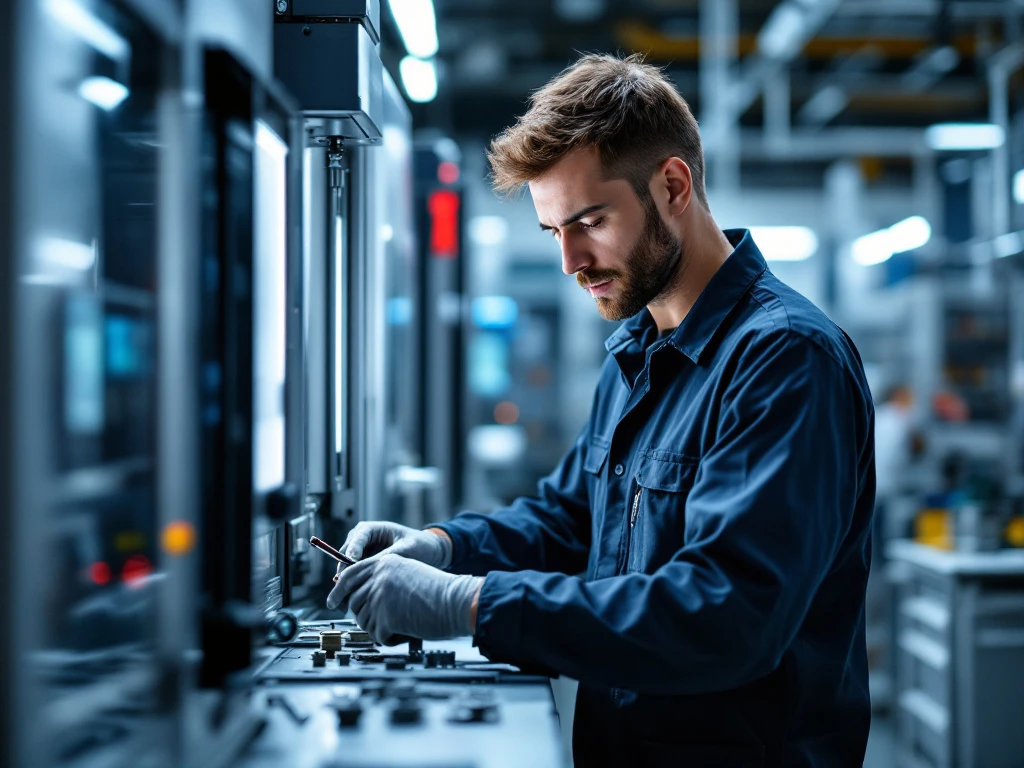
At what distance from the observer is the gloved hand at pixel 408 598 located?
3.97 ft

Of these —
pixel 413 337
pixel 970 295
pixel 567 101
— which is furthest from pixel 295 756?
pixel 970 295

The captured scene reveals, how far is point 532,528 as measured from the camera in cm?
169

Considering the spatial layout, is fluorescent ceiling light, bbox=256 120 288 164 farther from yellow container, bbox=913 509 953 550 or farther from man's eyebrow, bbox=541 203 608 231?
yellow container, bbox=913 509 953 550

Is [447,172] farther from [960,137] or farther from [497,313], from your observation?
[497,313]

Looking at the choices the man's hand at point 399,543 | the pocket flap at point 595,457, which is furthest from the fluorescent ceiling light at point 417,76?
the man's hand at point 399,543

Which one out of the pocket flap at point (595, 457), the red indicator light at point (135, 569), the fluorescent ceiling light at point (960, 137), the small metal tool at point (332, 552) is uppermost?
the fluorescent ceiling light at point (960, 137)

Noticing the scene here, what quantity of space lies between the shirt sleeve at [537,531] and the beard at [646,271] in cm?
36

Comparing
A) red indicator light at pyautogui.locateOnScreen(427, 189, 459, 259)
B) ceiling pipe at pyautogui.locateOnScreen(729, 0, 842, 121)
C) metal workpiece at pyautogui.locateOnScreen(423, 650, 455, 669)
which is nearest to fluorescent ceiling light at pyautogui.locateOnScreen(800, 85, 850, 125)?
ceiling pipe at pyautogui.locateOnScreen(729, 0, 842, 121)

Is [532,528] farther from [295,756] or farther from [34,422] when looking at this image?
[34,422]

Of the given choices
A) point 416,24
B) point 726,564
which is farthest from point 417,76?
point 726,564

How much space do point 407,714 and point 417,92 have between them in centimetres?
188

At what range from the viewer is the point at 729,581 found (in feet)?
3.63

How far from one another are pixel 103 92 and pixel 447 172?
2472 mm

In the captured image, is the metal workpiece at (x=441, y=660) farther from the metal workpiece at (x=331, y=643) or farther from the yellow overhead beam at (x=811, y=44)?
the yellow overhead beam at (x=811, y=44)
